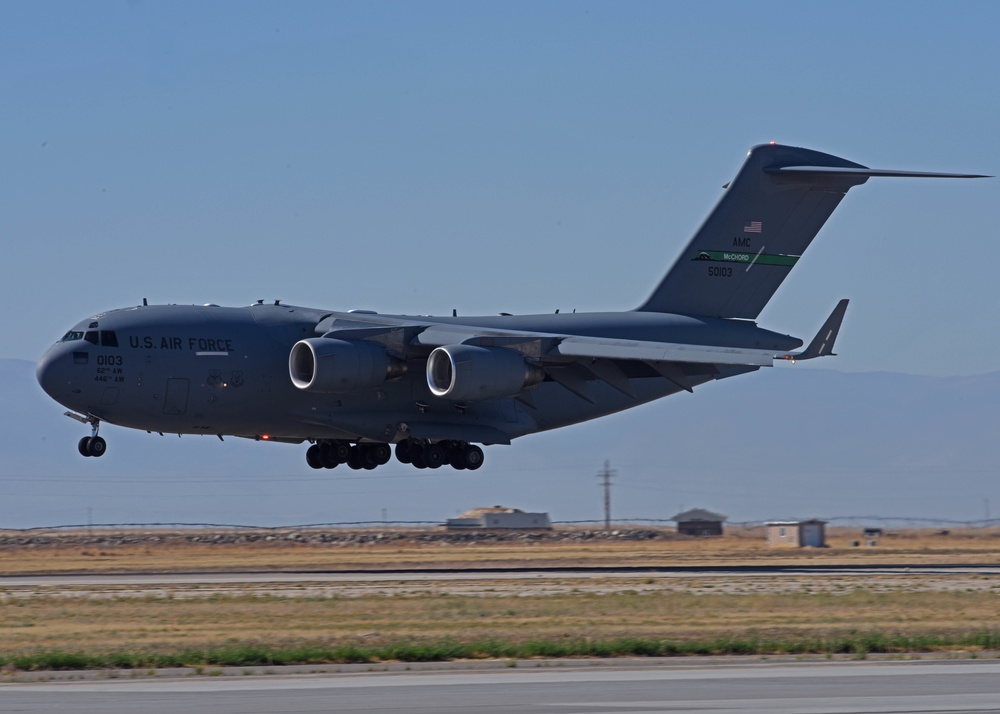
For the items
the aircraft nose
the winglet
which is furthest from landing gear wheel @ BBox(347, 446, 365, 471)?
the winglet

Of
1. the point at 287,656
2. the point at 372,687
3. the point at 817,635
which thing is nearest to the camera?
the point at 372,687

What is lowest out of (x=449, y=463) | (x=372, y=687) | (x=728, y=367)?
(x=372, y=687)

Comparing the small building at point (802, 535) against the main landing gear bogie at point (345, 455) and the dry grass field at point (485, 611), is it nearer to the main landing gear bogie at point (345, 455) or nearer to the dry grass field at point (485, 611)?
the main landing gear bogie at point (345, 455)

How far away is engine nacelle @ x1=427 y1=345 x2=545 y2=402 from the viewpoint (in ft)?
87.3

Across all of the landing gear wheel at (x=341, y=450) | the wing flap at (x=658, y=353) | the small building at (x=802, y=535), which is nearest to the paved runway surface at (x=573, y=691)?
the wing flap at (x=658, y=353)

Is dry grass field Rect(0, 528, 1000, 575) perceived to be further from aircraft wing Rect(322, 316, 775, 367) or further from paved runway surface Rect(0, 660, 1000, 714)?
paved runway surface Rect(0, 660, 1000, 714)

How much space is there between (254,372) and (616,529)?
2319 centimetres

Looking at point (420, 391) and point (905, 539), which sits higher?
point (420, 391)

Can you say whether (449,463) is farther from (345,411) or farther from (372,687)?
(372,687)

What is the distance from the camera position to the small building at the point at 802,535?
39938 mm

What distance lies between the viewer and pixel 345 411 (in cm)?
2786

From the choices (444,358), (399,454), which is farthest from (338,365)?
(399,454)

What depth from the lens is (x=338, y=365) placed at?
2664 cm

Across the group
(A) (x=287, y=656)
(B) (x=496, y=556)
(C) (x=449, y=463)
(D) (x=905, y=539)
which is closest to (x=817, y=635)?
(A) (x=287, y=656)
